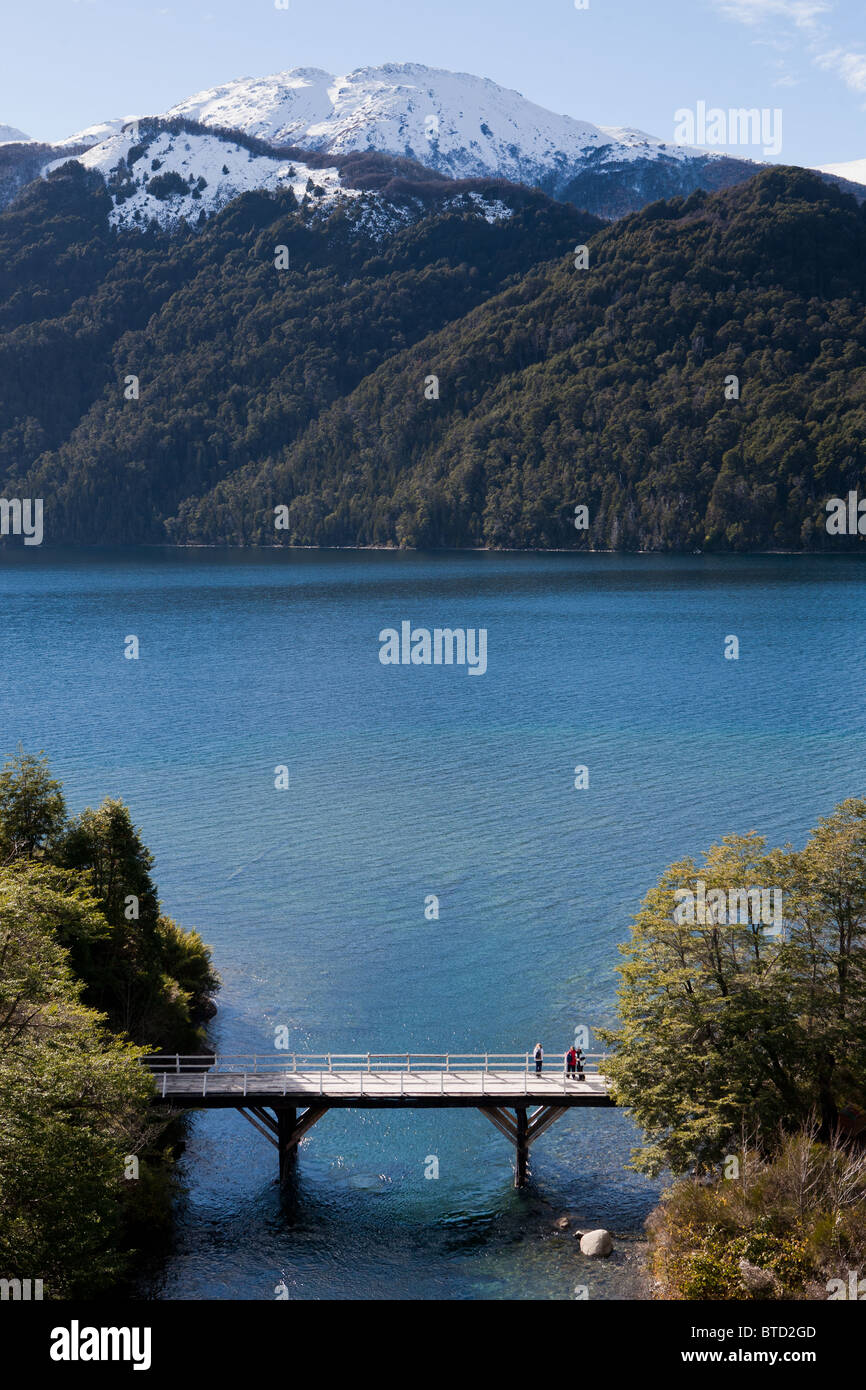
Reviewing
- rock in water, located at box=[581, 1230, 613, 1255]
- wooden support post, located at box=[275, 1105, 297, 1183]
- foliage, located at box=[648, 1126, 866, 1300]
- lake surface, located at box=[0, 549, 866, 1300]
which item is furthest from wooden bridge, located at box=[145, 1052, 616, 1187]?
foliage, located at box=[648, 1126, 866, 1300]

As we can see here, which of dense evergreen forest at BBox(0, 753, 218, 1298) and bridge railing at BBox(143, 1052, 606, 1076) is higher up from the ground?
dense evergreen forest at BBox(0, 753, 218, 1298)

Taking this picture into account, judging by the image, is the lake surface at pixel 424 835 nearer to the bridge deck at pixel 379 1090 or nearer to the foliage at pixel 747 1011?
the bridge deck at pixel 379 1090

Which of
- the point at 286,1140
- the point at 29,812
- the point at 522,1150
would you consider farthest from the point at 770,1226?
the point at 29,812

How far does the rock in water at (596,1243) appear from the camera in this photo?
3130cm

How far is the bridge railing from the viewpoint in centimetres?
3653

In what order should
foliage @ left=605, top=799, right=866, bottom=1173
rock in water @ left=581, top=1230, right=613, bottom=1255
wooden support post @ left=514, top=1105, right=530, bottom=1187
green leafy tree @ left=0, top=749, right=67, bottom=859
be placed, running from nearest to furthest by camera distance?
rock in water @ left=581, top=1230, right=613, bottom=1255, foliage @ left=605, top=799, right=866, bottom=1173, wooden support post @ left=514, top=1105, right=530, bottom=1187, green leafy tree @ left=0, top=749, right=67, bottom=859

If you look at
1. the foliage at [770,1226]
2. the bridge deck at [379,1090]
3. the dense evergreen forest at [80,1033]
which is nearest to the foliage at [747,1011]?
the foliage at [770,1226]

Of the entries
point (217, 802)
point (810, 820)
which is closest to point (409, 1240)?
point (810, 820)

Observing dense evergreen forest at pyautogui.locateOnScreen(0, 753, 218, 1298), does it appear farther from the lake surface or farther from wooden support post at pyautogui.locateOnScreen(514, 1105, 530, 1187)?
wooden support post at pyautogui.locateOnScreen(514, 1105, 530, 1187)

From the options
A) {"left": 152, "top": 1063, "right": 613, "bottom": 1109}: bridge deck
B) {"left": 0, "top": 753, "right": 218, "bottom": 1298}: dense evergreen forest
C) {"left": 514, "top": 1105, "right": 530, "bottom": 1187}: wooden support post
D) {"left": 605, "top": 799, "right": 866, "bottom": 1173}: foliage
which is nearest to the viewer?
{"left": 0, "top": 753, "right": 218, "bottom": 1298}: dense evergreen forest

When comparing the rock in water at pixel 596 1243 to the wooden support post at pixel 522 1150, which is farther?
the wooden support post at pixel 522 1150

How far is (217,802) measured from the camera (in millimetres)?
73688

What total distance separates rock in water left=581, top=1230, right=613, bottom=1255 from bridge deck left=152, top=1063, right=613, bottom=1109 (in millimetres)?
3853

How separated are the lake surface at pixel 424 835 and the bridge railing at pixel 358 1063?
1.55 meters
